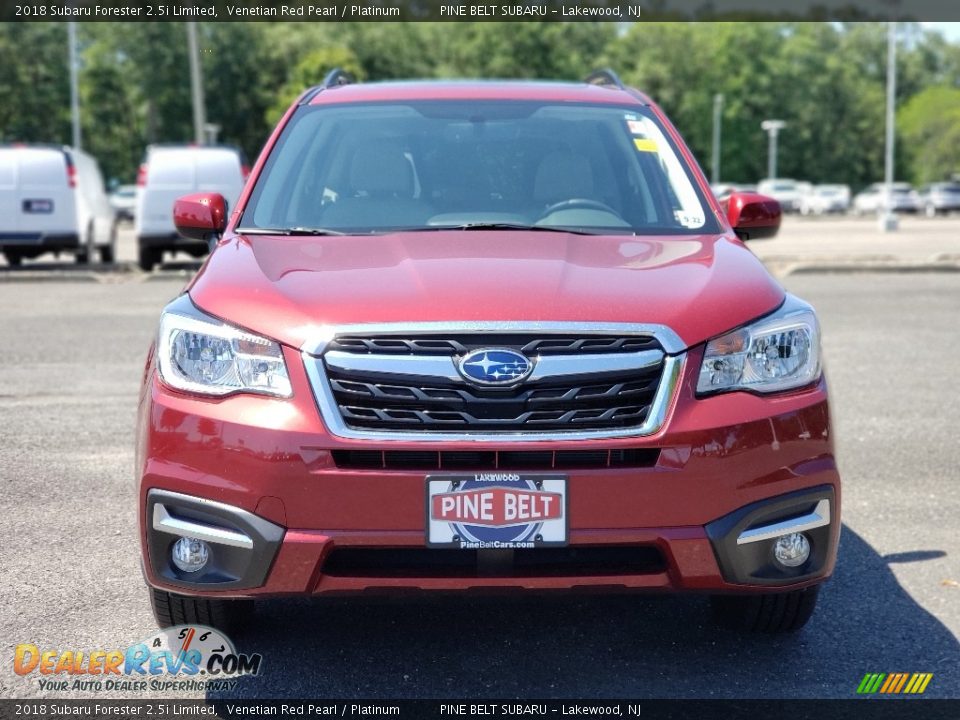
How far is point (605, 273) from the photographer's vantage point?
147 inches

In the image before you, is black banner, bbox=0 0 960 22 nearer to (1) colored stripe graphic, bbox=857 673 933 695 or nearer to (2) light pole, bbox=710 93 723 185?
(2) light pole, bbox=710 93 723 185

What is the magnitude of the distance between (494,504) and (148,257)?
1741cm

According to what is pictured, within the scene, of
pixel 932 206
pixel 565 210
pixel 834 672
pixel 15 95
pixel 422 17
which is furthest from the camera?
pixel 422 17

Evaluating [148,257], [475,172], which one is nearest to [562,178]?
[475,172]

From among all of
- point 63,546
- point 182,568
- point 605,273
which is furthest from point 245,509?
point 63,546

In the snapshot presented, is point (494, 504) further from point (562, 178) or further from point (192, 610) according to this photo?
point (562, 178)

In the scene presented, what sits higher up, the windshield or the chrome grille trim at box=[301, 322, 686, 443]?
the windshield

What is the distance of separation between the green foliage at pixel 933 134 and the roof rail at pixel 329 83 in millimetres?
97976

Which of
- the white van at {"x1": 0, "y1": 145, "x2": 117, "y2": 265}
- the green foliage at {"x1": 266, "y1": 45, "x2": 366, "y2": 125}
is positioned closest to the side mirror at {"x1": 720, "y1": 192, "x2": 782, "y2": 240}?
the white van at {"x1": 0, "y1": 145, "x2": 117, "y2": 265}

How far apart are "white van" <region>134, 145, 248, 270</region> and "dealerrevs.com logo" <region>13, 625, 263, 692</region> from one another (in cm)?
1606

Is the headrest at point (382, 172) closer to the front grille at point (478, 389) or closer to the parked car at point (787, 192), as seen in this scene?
the front grille at point (478, 389)

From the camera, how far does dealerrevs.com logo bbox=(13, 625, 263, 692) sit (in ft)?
11.9

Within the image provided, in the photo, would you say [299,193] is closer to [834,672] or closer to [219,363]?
[219,363]

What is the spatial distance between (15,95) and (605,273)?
76757mm
